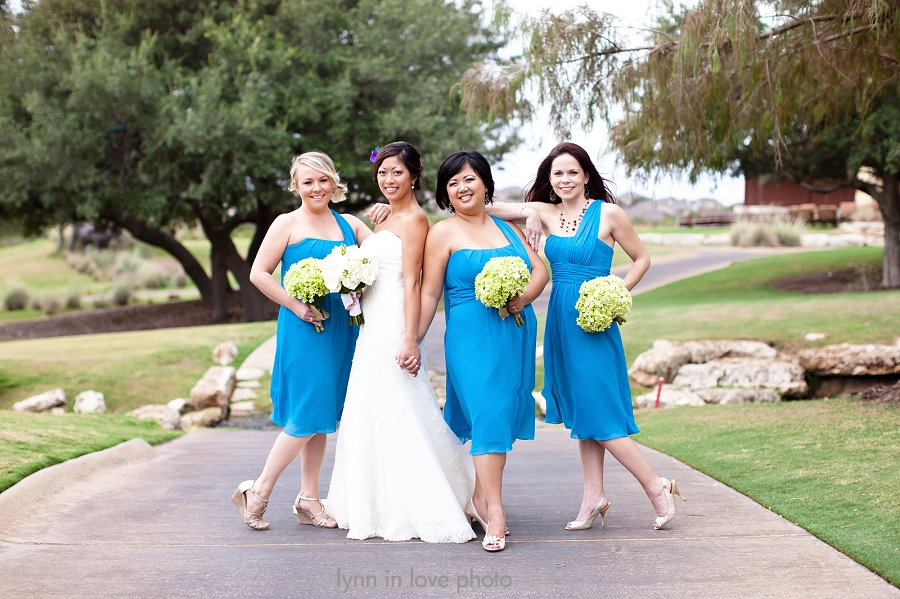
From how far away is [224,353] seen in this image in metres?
14.6

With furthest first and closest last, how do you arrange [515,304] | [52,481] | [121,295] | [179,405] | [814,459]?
[121,295]
[179,405]
[814,459]
[52,481]
[515,304]

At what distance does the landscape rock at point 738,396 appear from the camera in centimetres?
1082

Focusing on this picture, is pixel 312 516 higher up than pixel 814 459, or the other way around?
pixel 312 516

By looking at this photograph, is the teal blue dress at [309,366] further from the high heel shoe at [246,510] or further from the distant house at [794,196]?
the distant house at [794,196]

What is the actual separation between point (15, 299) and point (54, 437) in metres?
24.2

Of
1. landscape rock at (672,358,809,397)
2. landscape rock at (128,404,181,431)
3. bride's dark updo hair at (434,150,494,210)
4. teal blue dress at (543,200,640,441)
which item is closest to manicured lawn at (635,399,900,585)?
teal blue dress at (543,200,640,441)

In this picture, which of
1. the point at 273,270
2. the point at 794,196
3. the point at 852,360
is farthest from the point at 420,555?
the point at 794,196

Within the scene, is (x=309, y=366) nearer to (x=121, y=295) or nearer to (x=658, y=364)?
(x=658, y=364)

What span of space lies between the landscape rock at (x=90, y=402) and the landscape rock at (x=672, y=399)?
760cm

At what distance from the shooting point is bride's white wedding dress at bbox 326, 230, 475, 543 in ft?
15.0

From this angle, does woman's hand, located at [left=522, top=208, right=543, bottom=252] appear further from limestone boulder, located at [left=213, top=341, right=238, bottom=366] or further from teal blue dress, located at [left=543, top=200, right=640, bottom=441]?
limestone boulder, located at [left=213, top=341, right=238, bottom=366]

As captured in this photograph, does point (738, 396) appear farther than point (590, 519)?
Yes

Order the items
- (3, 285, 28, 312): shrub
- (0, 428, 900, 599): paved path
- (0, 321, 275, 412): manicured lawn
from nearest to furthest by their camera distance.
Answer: (0, 428, 900, 599): paved path, (0, 321, 275, 412): manicured lawn, (3, 285, 28, 312): shrub

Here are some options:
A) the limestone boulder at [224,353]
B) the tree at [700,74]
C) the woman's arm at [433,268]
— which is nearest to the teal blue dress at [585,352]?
the woman's arm at [433,268]
